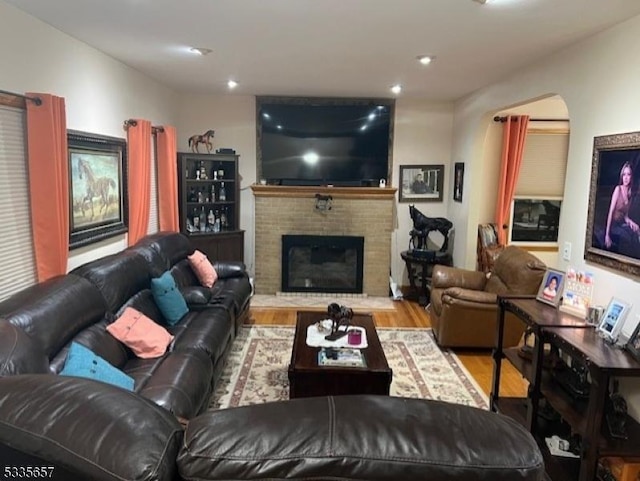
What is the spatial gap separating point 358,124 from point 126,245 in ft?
11.2

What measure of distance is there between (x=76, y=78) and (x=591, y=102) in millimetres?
3696

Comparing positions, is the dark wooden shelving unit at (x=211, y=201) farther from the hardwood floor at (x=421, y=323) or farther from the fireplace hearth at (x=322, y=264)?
the hardwood floor at (x=421, y=323)

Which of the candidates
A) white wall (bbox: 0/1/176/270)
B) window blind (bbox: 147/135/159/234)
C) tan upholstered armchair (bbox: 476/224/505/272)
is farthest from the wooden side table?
white wall (bbox: 0/1/176/270)

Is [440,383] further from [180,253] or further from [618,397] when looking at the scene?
[180,253]

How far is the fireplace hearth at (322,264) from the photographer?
20.9 ft

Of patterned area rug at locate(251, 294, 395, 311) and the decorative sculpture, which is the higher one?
the decorative sculpture

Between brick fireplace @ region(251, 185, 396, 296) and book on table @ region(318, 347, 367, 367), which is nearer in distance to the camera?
book on table @ region(318, 347, 367, 367)

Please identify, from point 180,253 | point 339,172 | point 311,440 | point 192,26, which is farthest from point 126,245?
point 311,440

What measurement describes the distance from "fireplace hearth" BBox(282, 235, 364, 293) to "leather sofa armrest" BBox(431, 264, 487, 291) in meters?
1.66

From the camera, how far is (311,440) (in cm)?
98

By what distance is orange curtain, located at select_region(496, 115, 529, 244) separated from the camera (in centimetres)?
550

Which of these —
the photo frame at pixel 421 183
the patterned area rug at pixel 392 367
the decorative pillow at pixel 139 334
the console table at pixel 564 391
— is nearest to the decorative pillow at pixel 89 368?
the decorative pillow at pixel 139 334

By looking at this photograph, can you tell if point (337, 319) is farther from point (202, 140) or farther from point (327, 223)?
point (202, 140)

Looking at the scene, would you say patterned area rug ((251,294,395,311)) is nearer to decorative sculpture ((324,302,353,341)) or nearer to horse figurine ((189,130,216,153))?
horse figurine ((189,130,216,153))
